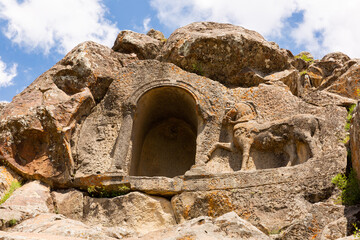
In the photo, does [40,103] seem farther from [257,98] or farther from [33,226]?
[257,98]

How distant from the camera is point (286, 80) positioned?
1167cm

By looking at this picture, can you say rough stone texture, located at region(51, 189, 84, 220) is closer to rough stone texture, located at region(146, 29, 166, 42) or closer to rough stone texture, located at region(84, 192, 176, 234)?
rough stone texture, located at region(84, 192, 176, 234)

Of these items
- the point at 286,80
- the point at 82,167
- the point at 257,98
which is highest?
the point at 286,80

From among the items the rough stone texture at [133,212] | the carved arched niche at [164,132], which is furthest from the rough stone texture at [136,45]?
the rough stone texture at [133,212]

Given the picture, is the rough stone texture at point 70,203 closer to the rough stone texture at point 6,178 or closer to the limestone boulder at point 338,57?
the rough stone texture at point 6,178

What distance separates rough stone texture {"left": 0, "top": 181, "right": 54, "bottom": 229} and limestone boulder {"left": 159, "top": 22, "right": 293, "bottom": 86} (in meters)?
4.95

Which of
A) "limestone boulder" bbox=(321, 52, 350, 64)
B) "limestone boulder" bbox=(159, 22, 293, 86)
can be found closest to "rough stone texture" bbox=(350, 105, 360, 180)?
"limestone boulder" bbox=(159, 22, 293, 86)

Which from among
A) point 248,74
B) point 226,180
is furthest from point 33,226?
point 248,74

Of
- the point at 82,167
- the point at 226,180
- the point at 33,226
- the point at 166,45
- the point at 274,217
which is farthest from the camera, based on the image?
the point at 166,45

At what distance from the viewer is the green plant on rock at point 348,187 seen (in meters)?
7.07

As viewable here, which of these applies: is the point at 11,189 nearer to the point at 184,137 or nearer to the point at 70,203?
the point at 70,203

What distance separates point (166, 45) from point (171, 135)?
2517 mm

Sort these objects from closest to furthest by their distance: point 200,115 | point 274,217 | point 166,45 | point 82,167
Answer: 1. point 274,217
2. point 82,167
3. point 200,115
4. point 166,45

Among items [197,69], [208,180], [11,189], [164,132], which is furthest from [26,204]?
[197,69]
